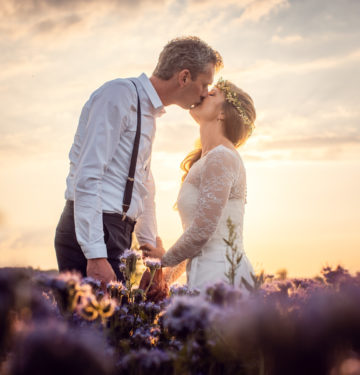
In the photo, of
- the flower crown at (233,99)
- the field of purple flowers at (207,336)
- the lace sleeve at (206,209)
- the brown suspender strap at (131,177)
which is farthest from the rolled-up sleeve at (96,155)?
the flower crown at (233,99)

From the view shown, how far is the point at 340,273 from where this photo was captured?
2.47 meters

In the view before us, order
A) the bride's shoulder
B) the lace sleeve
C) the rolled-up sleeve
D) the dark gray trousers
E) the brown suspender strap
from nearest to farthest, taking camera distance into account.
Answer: the rolled-up sleeve
the dark gray trousers
the brown suspender strap
the lace sleeve
the bride's shoulder

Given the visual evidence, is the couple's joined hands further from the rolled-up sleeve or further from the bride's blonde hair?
the bride's blonde hair

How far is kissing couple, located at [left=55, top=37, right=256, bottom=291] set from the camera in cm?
364

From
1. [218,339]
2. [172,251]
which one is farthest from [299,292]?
[172,251]

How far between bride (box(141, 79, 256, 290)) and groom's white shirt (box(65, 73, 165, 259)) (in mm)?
663

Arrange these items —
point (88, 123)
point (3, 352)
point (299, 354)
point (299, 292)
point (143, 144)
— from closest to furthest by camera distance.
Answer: point (299, 354) → point (3, 352) → point (299, 292) → point (88, 123) → point (143, 144)

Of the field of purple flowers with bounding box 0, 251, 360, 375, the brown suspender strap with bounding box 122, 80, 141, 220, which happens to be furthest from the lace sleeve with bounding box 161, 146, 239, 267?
the field of purple flowers with bounding box 0, 251, 360, 375

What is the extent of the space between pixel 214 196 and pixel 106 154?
1317 mm

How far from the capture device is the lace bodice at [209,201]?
4.36 meters

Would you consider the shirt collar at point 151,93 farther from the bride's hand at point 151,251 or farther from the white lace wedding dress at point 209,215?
the bride's hand at point 151,251

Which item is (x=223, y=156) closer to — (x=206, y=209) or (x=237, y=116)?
(x=206, y=209)

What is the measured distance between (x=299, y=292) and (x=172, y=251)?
2.46 metres

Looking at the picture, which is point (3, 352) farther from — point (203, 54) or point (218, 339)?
point (203, 54)
